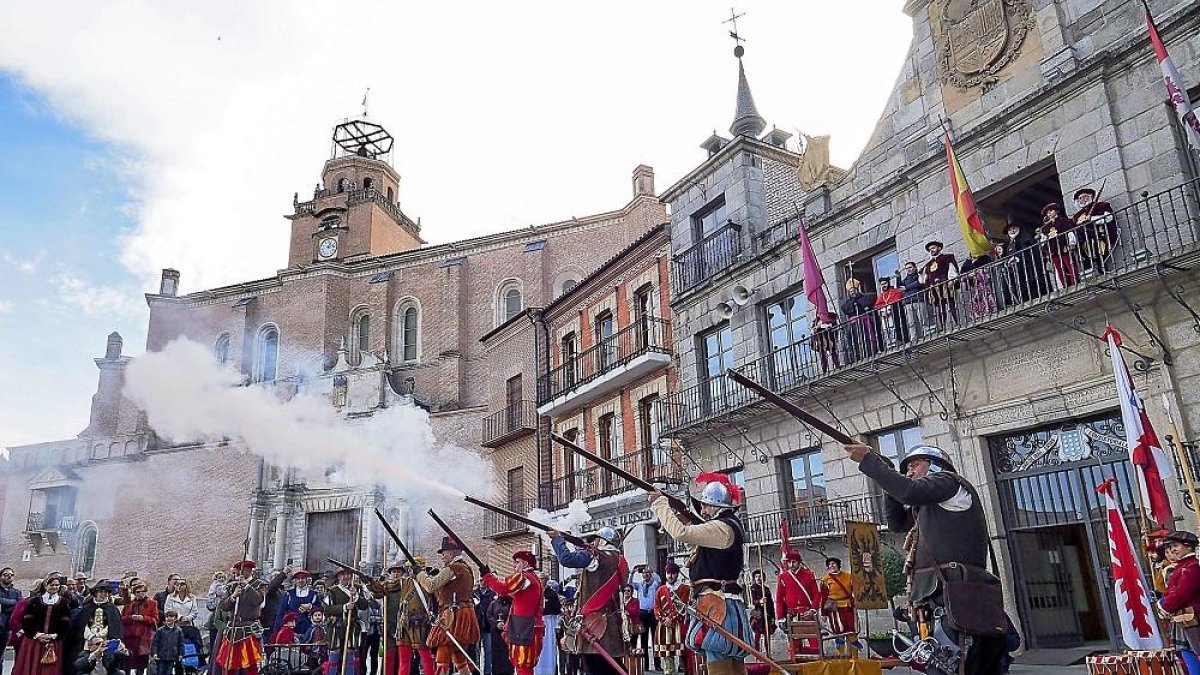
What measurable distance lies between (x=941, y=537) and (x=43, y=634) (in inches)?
454

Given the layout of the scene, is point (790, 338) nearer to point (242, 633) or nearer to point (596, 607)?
point (596, 607)

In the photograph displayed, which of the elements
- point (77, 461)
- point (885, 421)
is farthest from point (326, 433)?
point (885, 421)

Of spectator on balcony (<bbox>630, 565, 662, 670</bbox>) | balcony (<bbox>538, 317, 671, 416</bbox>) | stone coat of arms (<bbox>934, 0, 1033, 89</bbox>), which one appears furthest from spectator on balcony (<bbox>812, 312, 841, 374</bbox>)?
balcony (<bbox>538, 317, 671, 416</bbox>)

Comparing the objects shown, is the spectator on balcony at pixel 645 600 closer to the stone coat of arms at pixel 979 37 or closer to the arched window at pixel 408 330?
the stone coat of arms at pixel 979 37

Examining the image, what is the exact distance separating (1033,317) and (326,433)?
2616 centimetres

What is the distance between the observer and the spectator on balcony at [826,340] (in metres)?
15.2

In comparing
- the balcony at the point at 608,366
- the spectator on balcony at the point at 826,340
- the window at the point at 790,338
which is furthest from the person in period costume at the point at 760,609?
the balcony at the point at 608,366

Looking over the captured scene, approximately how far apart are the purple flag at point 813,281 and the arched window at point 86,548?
36049mm

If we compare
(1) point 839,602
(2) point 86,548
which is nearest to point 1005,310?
(1) point 839,602

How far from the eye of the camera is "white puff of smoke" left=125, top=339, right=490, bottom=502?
25.9 m

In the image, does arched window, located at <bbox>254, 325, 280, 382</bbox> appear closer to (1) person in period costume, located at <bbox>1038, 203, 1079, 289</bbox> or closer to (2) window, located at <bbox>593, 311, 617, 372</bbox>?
(2) window, located at <bbox>593, 311, 617, 372</bbox>

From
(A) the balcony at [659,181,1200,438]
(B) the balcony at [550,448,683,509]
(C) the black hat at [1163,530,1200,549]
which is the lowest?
(C) the black hat at [1163,530,1200,549]

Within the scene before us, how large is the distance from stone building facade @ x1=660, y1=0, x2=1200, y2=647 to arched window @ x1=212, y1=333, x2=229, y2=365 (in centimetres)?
2979

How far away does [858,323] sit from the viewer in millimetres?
14867
